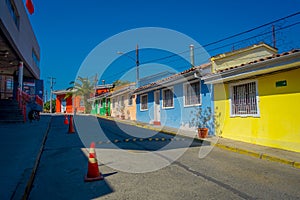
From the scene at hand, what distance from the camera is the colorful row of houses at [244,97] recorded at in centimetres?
726

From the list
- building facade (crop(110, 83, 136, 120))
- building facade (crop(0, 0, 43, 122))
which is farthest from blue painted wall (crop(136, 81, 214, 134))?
building facade (crop(0, 0, 43, 122))

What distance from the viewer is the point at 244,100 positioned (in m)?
9.23

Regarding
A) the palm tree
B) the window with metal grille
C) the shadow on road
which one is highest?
the palm tree

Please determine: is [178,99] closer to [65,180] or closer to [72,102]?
[65,180]

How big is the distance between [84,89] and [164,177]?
112 ft

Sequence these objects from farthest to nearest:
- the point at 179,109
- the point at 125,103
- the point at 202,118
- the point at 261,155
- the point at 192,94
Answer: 1. the point at 125,103
2. the point at 179,109
3. the point at 192,94
4. the point at 202,118
5. the point at 261,155

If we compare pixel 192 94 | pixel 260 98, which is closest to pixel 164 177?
pixel 260 98

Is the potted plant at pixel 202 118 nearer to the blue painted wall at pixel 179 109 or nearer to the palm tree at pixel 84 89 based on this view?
the blue painted wall at pixel 179 109

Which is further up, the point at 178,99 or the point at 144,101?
the point at 144,101

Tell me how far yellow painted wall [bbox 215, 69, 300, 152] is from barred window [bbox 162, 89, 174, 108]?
18.4 ft

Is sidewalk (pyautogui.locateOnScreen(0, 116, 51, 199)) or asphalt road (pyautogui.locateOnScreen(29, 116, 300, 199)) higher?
sidewalk (pyautogui.locateOnScreen(0, 116, 51, 199))

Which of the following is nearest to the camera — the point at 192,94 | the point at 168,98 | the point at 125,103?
the point at 192,94

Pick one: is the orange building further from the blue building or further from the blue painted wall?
the blue painted wall

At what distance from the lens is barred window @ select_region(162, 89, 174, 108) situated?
14.8 m
